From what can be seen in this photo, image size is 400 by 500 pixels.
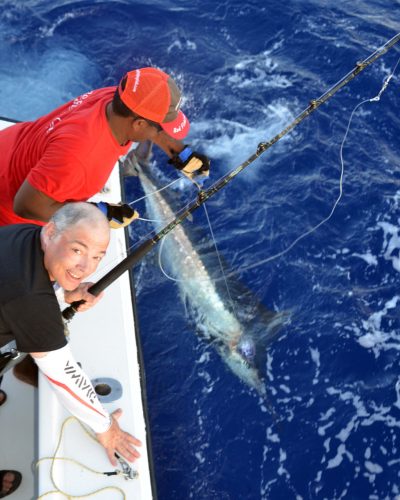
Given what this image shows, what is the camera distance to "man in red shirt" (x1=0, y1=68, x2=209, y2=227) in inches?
110

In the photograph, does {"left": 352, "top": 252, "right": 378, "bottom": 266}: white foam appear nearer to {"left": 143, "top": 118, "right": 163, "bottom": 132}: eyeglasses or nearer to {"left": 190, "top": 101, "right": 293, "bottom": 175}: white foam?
{"left": 190, "top": 101, "right": 293, "bottom": 175}: white foam

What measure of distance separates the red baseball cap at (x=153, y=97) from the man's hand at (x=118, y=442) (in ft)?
5.48

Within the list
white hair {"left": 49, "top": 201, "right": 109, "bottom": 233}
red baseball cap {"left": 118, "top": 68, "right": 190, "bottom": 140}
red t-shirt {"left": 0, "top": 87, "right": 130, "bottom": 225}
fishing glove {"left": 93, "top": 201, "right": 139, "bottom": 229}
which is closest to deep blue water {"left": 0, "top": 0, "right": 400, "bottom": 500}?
fishing glove {"left": 93, "top": 201, "right": 139, "bottom": 229}

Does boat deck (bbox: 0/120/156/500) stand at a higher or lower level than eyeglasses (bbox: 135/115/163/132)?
lower

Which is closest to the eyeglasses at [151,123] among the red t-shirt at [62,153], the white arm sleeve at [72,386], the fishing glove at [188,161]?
the red t-shirt at [62,153]

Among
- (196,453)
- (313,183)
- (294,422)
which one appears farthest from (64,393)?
(313,183)

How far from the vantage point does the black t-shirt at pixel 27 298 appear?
6.53 ft

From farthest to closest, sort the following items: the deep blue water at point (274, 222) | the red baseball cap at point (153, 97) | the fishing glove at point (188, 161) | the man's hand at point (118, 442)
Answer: the deep blue water at point (274, 222)
the fishing glove at point (188, 161)
the red baseball cap at point (153, 97)
the man's hand at point (118, 442)

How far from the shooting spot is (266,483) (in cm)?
388

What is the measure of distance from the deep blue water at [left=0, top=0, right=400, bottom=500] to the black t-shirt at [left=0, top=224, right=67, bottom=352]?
2.22 metres

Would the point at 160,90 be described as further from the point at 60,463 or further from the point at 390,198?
the point at 390,198

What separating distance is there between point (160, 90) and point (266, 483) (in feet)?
9.32

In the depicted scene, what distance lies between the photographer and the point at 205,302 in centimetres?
475

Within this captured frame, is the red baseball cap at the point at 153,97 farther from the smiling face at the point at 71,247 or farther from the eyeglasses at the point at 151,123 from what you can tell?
the smiling face at the point at 71,247
